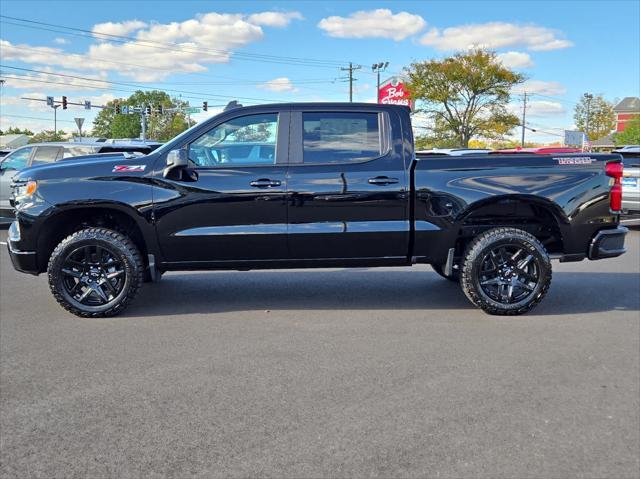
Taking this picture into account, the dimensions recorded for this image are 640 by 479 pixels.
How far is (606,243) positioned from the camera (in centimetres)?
597

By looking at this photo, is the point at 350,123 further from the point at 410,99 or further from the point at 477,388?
the point at 410,99

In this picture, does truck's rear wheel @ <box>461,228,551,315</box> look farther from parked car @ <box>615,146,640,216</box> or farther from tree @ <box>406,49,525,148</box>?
tree @ <box>406,49,525,148</box>

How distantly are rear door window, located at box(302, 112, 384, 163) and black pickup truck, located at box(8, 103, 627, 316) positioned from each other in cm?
1

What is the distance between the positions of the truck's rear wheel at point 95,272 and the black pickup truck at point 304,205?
0.01 meters

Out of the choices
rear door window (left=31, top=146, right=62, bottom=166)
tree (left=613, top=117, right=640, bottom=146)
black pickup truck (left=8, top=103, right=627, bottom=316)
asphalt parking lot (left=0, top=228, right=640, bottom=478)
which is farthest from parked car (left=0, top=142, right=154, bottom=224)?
tree (left=613, top=117, right=640, bottom=146)

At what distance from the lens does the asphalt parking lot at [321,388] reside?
3104mm

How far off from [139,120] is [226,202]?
4993 inches

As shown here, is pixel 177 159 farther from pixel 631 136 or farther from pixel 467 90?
pixel 631 136

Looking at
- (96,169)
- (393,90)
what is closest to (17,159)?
(96,169)

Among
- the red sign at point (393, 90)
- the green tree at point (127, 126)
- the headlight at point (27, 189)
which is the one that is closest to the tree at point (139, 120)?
the green tree at point (127, 126)

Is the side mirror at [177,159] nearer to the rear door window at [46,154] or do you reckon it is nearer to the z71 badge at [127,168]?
the z71 badge at [127,168]

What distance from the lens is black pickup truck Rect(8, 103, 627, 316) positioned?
5691 millimetres

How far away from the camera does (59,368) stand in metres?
4.43


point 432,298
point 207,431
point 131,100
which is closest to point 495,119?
point 432,298
